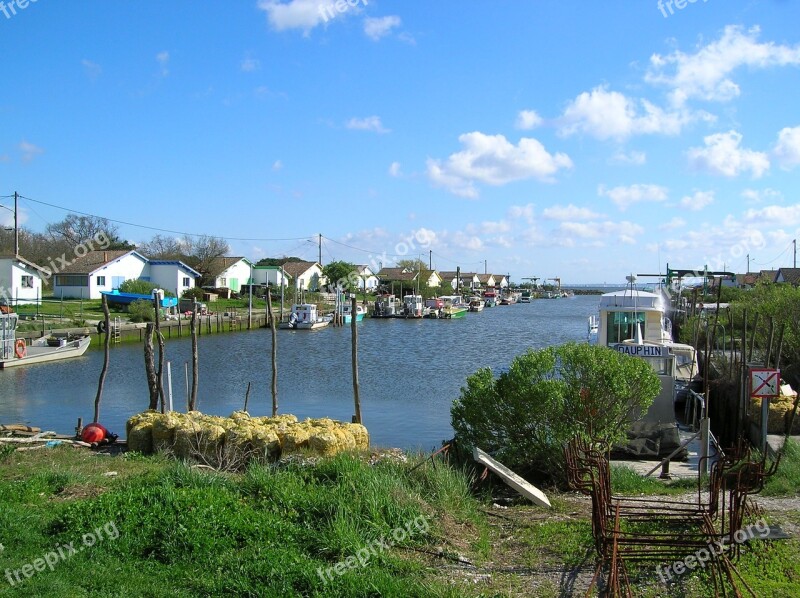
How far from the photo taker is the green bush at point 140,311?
57.8 metres

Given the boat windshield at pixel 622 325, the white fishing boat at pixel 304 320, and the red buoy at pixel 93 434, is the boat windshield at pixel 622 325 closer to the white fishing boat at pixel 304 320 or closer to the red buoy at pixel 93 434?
the red buoy at pixel 93 434

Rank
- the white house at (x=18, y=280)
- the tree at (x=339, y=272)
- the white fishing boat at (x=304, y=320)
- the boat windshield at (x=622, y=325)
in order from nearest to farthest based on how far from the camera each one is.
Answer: the boat windshield at (x=622, y=325)
the white house at (x=18, y=280)
the white fishing boat at (x=304, y=320)
the tree at (x=339, y=272)

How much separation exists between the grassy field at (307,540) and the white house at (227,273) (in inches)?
3154

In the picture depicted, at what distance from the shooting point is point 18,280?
60.2m

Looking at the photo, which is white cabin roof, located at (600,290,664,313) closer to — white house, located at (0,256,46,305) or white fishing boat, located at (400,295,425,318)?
white house, located at (0,256,46,305)

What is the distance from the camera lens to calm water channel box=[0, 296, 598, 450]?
26.2 metres

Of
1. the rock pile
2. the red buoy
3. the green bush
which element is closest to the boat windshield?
the rock pile

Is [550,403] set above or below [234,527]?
above

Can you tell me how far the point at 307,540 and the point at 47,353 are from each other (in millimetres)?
37486

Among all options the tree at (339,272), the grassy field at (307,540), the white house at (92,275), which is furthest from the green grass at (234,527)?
the tree at (339,272)

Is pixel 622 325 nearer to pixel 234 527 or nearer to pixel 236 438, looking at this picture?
pixel 236 438
